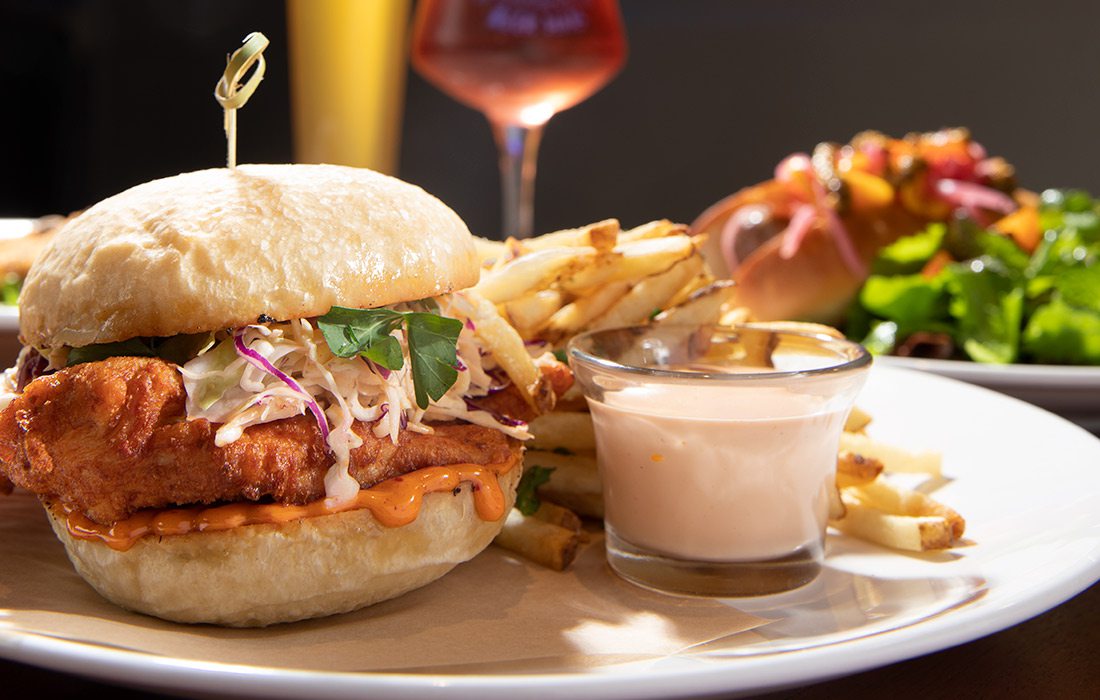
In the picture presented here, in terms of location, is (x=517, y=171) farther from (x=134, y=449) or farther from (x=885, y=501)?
(x=134, y=449)

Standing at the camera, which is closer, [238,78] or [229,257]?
[229,257]

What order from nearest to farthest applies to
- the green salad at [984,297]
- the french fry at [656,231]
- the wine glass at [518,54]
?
the french fry at [656,231] → the green salad at [984,297] → the wine glass at [518,54]

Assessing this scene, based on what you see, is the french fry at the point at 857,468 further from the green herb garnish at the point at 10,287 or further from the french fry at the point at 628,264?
the green herb garnish at the point at 10,287

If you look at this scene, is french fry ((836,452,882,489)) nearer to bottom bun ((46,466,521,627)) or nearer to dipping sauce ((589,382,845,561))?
dipping sauce ((589,382,845,561))

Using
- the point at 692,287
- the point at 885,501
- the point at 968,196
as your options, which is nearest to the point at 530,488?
the point at 692,287

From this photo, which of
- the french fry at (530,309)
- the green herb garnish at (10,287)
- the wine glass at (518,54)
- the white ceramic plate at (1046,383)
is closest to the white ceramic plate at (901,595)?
the white ceramic plate at (1046,383)
